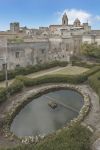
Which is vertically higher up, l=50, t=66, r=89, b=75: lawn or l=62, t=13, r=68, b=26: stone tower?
l=62, t=13, r=68, b=26: stone tower

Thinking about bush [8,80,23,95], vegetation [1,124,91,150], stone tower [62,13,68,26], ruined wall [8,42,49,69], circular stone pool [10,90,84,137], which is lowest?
circular stone pool [10,90,84,137]

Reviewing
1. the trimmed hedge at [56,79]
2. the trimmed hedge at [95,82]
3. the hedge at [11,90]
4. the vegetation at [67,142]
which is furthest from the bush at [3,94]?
the vegetation at [67,142]

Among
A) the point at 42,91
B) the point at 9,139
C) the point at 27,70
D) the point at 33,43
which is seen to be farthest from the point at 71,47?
the point at 9,139

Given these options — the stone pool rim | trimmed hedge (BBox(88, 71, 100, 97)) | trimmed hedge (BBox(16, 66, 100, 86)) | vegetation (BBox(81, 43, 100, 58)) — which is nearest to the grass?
trimmed hedge (BBox(16, 66, 100, 86))

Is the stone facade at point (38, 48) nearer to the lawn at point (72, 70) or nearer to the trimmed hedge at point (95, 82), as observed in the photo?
the lawn at point (72, 70)

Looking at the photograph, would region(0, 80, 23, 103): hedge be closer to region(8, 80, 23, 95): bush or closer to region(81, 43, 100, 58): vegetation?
region(8, 80, 23, 95): bush

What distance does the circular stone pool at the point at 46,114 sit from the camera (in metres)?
20.9

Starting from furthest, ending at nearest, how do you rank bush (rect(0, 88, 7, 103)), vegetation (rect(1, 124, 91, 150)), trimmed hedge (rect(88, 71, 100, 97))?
trimmed hedge (rect(88, 71, 100, 97)), bush (rect(0, 88, 7, 103)), vegetation (rect(1, 124, 91, 150))

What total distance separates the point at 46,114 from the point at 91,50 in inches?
1159

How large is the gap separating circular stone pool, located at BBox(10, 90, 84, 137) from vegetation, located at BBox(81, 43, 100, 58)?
68.4ft

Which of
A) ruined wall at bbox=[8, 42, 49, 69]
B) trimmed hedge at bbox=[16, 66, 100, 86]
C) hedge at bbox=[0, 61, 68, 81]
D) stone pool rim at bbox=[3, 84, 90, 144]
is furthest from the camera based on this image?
ruined wall at bbox=[8, 42, 49, 69]

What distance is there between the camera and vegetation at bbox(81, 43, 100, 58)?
50.0 metres

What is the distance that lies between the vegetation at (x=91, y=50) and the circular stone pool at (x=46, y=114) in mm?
20862

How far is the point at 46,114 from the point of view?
2422 cm
